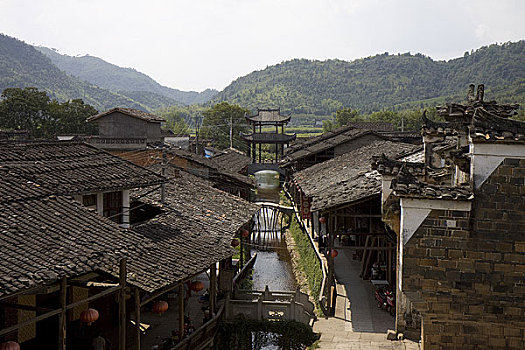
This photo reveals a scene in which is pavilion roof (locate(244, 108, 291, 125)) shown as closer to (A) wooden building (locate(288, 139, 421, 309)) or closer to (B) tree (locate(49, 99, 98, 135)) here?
(B) tree (locate(49, 99, 98, 135))

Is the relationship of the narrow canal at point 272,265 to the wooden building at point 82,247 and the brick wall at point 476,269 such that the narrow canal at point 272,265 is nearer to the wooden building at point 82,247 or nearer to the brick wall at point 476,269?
the wooden building at point 82,247

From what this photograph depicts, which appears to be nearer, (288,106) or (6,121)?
(6,121)

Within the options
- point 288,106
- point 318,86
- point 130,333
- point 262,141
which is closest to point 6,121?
point 262,141

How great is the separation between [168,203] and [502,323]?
38.4 feet

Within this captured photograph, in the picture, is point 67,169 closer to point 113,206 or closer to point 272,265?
point 113,206

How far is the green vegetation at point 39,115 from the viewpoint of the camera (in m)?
55.3

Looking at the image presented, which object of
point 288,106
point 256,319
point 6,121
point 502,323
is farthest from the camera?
point 288,106

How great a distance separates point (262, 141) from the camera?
56844 millimetres

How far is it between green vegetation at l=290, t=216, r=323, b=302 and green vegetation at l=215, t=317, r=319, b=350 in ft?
14.3

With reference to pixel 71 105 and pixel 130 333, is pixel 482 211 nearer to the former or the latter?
pixel 130 333

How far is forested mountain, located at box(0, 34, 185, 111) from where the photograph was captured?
12825 cm

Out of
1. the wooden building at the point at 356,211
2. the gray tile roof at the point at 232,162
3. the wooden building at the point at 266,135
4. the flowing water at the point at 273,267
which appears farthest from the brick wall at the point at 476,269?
the wooden building at the point at 266,135

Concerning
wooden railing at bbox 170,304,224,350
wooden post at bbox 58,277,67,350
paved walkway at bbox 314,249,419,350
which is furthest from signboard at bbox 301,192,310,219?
wooden post at bbox 58,277,67,350

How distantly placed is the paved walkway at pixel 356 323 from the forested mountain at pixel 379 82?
123460mm
